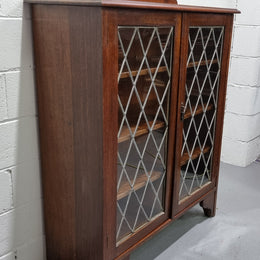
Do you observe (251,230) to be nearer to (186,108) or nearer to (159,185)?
(159,185)

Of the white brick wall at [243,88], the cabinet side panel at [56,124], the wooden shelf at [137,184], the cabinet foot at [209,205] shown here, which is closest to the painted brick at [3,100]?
the cabinet side panel at [56,124]

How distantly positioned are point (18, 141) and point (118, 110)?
0.40 m

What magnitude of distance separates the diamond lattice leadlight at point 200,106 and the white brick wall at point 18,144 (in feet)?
1.96

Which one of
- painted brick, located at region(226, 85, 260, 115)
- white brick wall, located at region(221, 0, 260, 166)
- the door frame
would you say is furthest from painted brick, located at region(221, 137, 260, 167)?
the door frame

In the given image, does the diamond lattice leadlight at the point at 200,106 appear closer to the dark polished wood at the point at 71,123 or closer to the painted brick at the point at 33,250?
the dark polished wood at the point at 71,123

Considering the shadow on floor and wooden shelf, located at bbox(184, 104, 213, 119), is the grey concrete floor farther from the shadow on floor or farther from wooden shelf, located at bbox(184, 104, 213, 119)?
wooden shelf, located at bbox(184, 104, 213, 119)

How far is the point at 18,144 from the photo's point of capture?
1324 millimetres

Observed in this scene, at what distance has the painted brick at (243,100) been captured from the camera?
7.87 ft

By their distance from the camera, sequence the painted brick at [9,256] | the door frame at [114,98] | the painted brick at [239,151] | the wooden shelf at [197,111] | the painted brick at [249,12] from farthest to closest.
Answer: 1. the painted brick at [239,151]
2. the painted brick at [249,12]
3. the wooden shelf at [197,111]
4. the painted brick at [9,256]
5. the door frame at [114,98]

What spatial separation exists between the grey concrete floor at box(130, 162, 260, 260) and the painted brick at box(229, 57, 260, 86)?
69 cm

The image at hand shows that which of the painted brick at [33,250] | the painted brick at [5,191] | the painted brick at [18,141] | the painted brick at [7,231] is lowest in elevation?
the painted brick at [33,250]

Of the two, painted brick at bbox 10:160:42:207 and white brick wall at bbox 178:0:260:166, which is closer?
painted brick at bbox 10:160:42:207

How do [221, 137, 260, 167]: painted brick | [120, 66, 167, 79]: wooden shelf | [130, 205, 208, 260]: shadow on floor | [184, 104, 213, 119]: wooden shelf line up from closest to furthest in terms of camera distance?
[120, 66, 167, 79]: wooden shelf < [184, 104, 213, 119]: wooden shelf < [130, 205, 208, 260]: shadow on floor < [221, 137, 260, 167]: painted brick

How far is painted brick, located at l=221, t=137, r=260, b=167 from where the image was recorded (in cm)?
251
